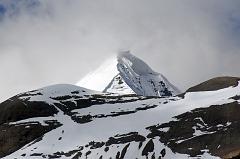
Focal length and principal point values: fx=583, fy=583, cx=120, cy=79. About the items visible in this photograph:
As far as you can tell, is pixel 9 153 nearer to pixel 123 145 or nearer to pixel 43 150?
pixel 43 150

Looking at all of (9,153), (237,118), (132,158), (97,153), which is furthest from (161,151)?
(9,153)

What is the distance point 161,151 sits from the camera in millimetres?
173250

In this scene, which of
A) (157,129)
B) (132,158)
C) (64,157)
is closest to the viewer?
(132,158)

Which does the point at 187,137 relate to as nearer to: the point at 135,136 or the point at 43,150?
the point at 135,136

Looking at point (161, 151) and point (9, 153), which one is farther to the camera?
point (9, 153)

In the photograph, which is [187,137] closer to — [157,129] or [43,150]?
[157,129]

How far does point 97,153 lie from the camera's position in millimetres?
179875

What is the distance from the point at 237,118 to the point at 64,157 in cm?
5750

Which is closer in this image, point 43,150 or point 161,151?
point 161,151

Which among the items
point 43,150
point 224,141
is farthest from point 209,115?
point 43,150

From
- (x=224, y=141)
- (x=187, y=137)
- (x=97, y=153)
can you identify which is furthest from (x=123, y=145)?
(x=224, y=141)

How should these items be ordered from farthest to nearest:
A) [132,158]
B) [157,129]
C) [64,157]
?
[157,129], [64,157], [132,158]

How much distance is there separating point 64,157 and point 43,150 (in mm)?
11530

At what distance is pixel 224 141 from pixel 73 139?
2099 inches
